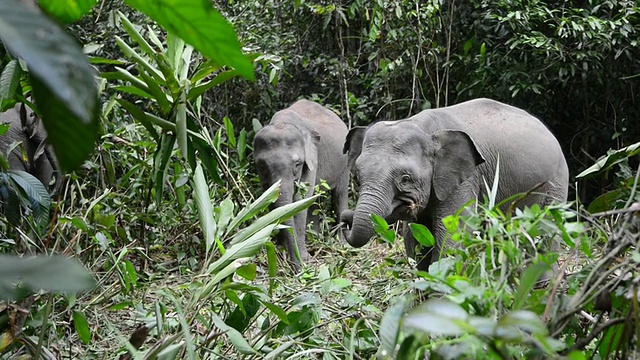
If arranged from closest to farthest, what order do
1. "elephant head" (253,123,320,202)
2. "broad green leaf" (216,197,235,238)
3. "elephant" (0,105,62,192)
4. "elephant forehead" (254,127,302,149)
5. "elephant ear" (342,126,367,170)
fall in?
"broad green leaf" (216,197,235,238) → "elephant ear" (342,126,367,170) → "elephant" (0,105,62,192) → "elephant head" (253,123,320,202) → "elephant forehead" (254,127,302,149)

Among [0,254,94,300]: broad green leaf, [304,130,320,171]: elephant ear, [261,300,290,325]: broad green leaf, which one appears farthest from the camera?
[304,130,320,171]: elephant ear

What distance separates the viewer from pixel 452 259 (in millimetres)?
1351

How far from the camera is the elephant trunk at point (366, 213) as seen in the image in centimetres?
399

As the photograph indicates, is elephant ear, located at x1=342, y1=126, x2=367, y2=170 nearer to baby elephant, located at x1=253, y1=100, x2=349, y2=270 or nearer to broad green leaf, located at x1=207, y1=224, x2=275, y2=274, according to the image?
baby elephant, located at x1=253, y1=100, x2=349, y2=270

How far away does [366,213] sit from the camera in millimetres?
4004

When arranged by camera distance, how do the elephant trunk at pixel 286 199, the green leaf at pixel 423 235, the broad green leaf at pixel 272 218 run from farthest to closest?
the elephant trunk at pixel 286 199, the broad green leaf at pixel 272 218, the green leaf at pixel 423 235

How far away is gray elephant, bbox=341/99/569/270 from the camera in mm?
4094

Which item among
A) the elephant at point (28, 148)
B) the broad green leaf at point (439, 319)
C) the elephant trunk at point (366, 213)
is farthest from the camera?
the elephant at point (28, 148)

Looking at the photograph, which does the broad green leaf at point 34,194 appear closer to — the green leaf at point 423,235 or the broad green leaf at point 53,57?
the green leaf at point 423,235

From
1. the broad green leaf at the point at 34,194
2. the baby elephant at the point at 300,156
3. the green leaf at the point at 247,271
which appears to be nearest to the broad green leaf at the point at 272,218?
the green leaf at the point at 247,271

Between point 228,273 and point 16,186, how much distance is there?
793 millimetres

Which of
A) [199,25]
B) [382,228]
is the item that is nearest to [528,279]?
[199,25]

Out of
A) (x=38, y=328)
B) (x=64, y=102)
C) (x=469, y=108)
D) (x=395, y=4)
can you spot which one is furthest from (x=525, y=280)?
(x=395, y=4)

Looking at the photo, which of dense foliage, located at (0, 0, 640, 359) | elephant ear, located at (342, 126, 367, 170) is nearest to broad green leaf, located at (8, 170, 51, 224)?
dense foliage, located at (0, 0, 640, 359)
